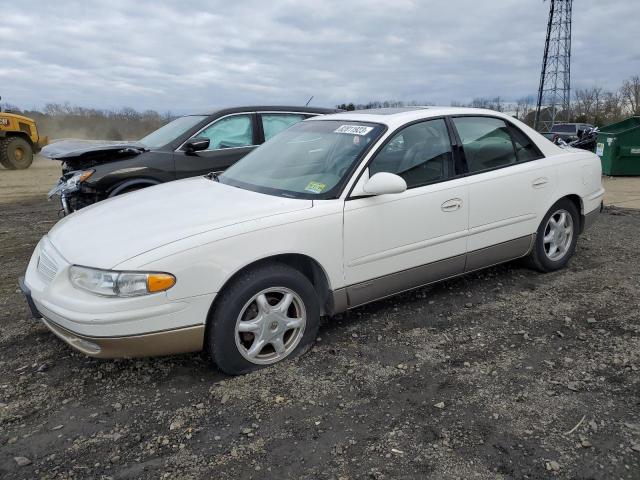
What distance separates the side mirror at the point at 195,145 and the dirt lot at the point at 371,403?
104 inches

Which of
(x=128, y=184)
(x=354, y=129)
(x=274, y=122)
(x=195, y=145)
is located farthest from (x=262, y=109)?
(x=354, y=129)

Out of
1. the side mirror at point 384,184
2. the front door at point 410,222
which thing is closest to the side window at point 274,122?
the front door at point 410,222

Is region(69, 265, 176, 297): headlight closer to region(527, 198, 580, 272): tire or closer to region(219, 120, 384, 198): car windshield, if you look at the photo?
region(219, 120, 384, 198): car windshield

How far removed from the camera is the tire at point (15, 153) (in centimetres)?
1714

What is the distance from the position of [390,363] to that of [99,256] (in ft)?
6.14

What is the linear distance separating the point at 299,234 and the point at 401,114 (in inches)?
56.2

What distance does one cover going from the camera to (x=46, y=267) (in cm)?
321

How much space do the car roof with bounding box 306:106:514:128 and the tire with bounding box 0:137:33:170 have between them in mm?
16520

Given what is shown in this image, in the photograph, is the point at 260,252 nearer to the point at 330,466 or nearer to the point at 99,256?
the point at 99,256

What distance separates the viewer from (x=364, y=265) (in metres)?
3.52

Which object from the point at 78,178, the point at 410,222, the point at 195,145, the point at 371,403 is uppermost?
the point at 195,145

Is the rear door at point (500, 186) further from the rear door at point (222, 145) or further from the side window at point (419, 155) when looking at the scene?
the rear door at point (222, 145)

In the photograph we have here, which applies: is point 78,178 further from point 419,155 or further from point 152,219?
point 419,155

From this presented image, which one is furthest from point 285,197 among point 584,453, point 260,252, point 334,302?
point 584,453
